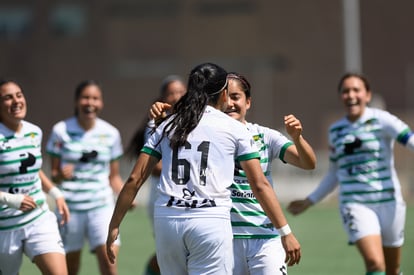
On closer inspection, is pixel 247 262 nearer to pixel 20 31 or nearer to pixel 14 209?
pixel 14 209

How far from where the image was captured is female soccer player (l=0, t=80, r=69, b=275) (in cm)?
765

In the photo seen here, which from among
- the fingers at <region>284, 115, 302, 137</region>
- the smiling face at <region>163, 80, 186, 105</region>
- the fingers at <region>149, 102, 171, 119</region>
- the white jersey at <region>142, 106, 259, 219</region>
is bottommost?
the white jersey at <region>142, 106, 259, 219</region>

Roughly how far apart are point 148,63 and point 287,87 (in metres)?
6.69

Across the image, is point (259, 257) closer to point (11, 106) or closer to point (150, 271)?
point (11, 106)

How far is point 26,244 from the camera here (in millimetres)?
7789

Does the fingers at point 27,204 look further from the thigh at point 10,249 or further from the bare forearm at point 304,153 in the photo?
the bare forearm at point 304,153

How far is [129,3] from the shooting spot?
146 ft

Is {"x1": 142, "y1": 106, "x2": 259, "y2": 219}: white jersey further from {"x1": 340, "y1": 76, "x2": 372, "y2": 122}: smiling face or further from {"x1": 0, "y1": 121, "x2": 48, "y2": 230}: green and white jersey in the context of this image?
{"x1": 340, "y1": 76, "x2": 372, "y2": 122}: smiling face

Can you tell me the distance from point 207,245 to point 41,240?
233 cm

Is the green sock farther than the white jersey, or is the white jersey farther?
the green sock

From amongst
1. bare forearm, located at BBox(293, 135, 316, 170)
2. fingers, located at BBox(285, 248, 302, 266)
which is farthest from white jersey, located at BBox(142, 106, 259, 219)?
bare forearm, located at BBox(293, 135, 316, 170)

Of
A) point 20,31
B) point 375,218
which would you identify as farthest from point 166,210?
point 20,31

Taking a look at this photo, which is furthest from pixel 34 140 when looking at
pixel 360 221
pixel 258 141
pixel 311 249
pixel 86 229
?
pixel 311 249

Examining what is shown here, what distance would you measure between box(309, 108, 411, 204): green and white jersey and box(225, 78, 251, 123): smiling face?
2.28 metres
